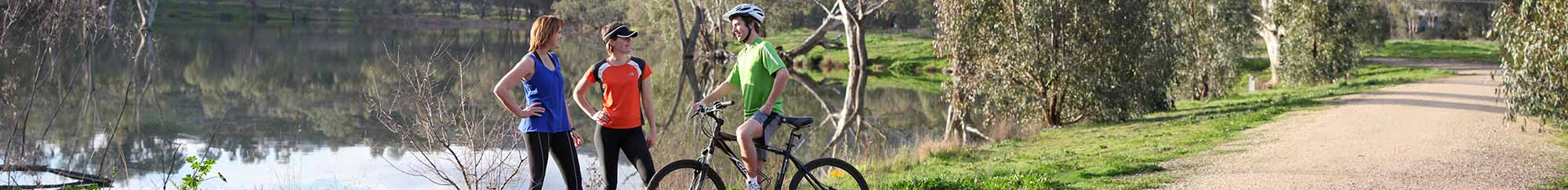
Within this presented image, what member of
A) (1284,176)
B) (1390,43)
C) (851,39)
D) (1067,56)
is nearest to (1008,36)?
(1067,56)

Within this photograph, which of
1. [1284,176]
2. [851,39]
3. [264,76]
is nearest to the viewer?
[1284,176]

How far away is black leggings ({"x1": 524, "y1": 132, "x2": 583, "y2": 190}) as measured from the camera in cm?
577

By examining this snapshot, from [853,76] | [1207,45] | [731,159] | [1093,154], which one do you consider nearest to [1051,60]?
[1093,154]

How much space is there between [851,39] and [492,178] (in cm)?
2442

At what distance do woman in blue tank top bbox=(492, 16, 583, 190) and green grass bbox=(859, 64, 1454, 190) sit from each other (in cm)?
304

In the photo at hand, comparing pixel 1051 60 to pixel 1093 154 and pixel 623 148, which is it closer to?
pixel 1093 154

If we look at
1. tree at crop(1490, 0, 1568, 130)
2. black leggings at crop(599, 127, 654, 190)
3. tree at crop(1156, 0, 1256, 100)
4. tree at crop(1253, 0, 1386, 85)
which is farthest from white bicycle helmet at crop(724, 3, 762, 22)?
tree at crop(1253, 0, 1386, 85)

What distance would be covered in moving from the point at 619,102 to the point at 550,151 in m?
0.36

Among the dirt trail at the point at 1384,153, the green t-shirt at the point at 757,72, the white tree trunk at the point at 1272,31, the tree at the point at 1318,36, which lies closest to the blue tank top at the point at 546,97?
the green t-shirt at the point at 757,72

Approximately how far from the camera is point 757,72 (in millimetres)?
6230

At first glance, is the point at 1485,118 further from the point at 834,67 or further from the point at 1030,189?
the point at 834,67

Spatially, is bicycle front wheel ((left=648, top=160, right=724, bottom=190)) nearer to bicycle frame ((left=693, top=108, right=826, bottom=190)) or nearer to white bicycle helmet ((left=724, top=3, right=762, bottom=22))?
bicycle frame ((left=693, top=108, right=826, bottom=190))

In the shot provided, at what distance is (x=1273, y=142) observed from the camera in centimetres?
1225

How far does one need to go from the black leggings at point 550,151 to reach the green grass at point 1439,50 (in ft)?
119
